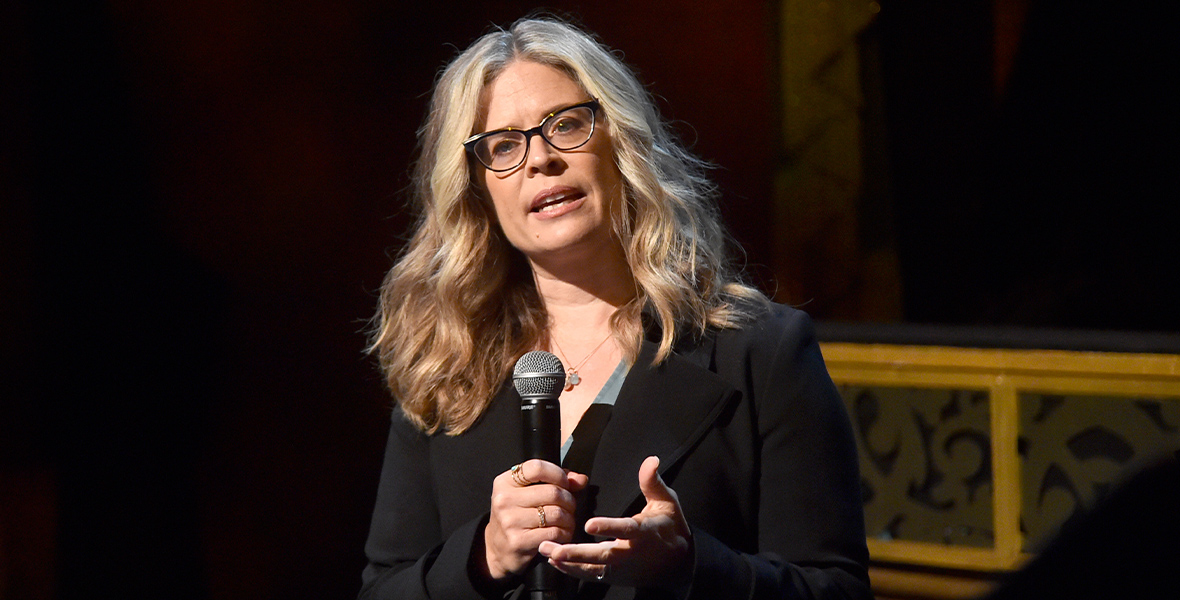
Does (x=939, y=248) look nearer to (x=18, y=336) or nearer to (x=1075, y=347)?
(x=1075, y=347)

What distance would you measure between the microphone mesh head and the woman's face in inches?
9.5

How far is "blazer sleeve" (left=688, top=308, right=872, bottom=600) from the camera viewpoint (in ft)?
4.56

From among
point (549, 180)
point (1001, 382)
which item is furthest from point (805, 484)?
point (1001, 382)

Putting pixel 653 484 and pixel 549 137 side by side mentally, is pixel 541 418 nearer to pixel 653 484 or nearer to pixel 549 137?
pixel 653 484

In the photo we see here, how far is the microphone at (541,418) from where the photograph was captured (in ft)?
4.25

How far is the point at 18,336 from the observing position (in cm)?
230

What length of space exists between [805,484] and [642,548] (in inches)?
12.9

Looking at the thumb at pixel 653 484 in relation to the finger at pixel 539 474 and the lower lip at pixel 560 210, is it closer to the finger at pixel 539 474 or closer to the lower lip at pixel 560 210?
the finger at pixel 539 474

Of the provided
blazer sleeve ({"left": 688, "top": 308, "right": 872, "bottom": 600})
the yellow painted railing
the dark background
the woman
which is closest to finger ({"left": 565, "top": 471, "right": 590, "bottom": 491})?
the woman

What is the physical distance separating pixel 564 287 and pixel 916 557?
2.32m

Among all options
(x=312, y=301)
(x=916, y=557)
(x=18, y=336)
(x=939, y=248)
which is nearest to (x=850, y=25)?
(x=939, y=248)

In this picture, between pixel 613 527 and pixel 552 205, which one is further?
pixel 552 205

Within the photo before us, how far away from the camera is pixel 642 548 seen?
3.90 feet

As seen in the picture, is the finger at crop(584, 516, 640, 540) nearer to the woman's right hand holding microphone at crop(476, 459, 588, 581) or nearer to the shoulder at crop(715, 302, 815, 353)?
the woman's right hand holding microphone at crop(476, 459, 588, 581)
